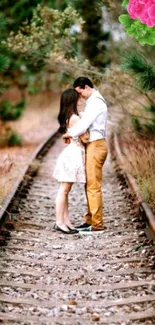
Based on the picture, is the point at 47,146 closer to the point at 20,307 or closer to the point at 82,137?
the point at 82,137

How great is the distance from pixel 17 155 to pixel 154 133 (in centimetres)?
468

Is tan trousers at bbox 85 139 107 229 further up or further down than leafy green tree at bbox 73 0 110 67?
further down

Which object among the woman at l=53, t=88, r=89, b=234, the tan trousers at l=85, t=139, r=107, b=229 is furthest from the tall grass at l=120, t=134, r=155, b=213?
the woman at l=53, t=88, r=89, b=234

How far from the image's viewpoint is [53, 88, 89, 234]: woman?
7.34 m

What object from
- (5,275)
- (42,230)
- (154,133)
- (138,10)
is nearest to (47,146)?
(154,133)

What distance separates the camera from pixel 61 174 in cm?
750

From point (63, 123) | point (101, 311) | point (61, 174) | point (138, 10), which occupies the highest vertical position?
point (138, 10)

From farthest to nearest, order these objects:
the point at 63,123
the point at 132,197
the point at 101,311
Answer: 1. the point at 132,197
2. the point at 63,123
3. the point at 101,311

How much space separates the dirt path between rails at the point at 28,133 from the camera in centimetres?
959

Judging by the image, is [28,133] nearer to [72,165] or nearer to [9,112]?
[9,112]

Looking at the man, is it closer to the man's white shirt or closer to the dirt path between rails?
the man's white shirt

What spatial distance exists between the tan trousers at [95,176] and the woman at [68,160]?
0.09 meters

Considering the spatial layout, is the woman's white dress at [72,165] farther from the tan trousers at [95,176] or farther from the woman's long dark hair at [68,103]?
the woman's long dark hair at [68,103]

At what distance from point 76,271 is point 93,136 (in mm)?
1910
